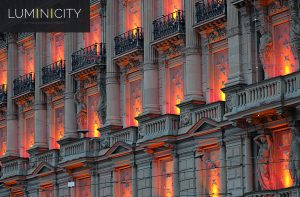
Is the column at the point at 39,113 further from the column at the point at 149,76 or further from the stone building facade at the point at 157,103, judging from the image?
the column at the point at 149,76

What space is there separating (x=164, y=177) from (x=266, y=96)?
11281mm

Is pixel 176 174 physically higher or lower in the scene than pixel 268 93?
lower

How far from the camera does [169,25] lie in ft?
208

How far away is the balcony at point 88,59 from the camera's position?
69250mm

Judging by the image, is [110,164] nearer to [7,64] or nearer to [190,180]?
[190,180]

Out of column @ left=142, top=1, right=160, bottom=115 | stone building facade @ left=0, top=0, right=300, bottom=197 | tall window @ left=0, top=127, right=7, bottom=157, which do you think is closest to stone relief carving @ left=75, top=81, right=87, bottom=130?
stone building facade @ left=0, top=0, right=300, bottom=197

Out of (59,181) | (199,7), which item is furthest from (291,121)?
(59,181)

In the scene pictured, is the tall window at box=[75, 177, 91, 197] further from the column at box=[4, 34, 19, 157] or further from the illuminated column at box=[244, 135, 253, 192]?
the illuminated column at box=[244, 135, 253, 192]

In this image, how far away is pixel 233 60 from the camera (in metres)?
57.9

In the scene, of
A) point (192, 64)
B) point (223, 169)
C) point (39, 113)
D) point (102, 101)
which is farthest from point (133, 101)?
point (223, 169)

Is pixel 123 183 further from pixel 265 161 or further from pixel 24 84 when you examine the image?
pixel 265 161

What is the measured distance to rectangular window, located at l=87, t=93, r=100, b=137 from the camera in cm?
7056

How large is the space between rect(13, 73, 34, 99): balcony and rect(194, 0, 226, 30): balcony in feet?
59.1

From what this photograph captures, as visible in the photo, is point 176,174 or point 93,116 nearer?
point 176,174
